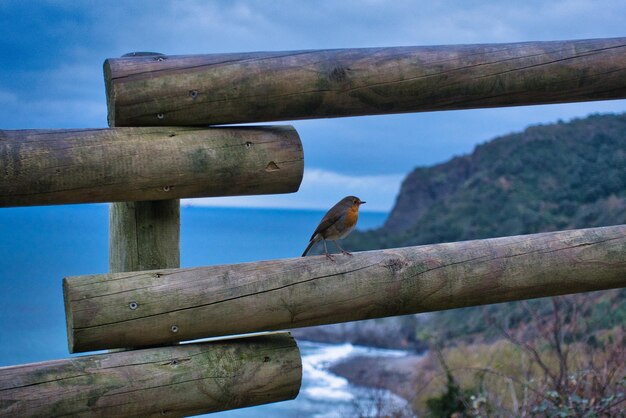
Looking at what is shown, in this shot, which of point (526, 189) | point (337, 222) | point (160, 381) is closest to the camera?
point (160, 381)

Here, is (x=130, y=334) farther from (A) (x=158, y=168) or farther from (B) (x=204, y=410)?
(A) (x=158, y=168)

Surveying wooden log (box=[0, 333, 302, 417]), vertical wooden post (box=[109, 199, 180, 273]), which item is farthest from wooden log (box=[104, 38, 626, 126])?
wooden log (box=[0, 333, 302, 417])

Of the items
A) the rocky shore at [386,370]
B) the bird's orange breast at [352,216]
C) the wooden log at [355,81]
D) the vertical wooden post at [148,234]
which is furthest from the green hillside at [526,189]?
the vertical wooden post at [148,234]

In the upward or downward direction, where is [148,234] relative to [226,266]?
upward

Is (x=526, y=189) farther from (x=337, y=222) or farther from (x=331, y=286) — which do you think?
(x=331, y=286)

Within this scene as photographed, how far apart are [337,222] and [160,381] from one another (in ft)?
2.93

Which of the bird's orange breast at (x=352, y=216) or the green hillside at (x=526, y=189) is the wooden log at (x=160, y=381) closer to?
the bird's orange breast at (x=352, y=216)

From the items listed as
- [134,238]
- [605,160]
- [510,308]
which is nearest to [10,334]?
[134,238]

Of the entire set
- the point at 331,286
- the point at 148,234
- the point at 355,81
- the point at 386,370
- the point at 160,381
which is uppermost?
the point at 355,81

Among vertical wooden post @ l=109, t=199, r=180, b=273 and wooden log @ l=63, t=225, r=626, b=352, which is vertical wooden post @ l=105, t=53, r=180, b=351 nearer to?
vertical wooden post @ l=109, t=199, r=180, b=273

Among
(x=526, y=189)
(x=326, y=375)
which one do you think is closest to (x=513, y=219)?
(x=526, y=189)

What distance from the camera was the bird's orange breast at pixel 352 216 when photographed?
2967mm

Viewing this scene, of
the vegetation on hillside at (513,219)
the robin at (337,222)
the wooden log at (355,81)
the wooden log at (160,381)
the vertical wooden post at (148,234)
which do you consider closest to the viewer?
the wooden log at (160,381)

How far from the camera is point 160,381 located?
2.54 meters
